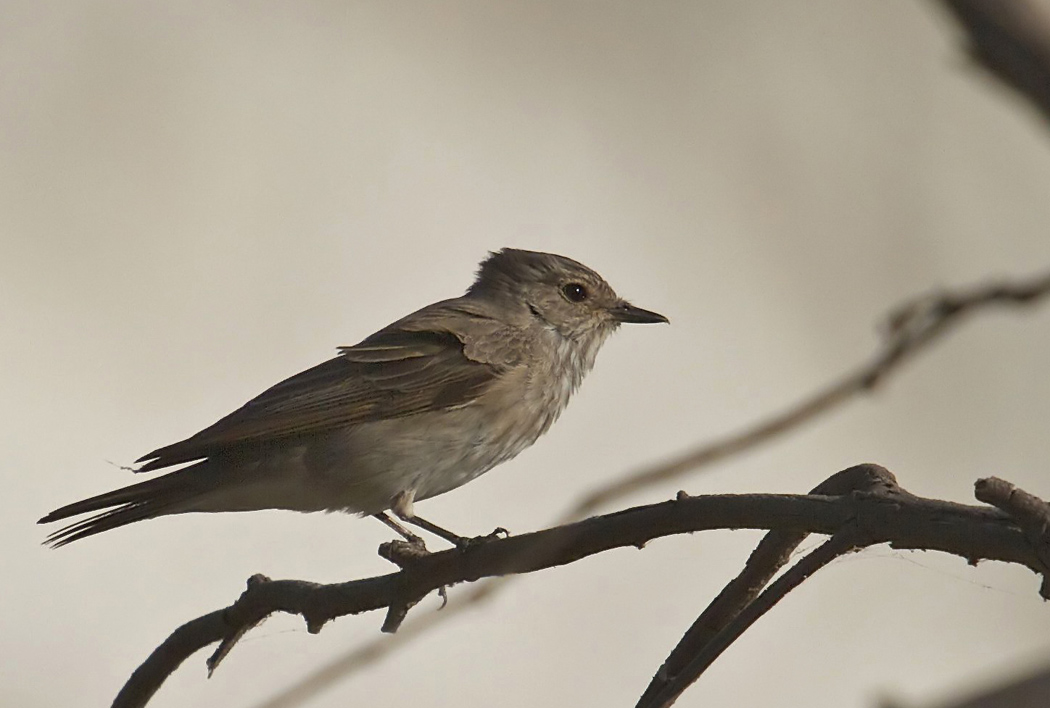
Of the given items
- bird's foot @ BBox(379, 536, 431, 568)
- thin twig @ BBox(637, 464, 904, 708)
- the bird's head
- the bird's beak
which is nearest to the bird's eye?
the bird's head

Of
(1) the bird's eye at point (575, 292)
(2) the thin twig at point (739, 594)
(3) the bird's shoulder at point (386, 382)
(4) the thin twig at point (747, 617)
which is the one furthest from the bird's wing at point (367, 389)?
(4) the thin twig at point (747, 617)

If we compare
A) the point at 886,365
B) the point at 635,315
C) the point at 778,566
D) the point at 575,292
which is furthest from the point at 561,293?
the point at 886,365

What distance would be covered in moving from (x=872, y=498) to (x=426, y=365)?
3.08 metres

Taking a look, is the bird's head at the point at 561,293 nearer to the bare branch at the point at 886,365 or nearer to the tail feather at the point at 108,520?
the tail feather at the point at 108,520

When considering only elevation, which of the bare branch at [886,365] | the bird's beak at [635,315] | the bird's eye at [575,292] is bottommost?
the bare branch at [886,365]

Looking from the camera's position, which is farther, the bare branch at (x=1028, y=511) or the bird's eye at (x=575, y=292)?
the bird's eye at (x=575, y=292)

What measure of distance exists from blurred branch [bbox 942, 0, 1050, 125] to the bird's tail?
3172 millimetres

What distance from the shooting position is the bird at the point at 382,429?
4.12m

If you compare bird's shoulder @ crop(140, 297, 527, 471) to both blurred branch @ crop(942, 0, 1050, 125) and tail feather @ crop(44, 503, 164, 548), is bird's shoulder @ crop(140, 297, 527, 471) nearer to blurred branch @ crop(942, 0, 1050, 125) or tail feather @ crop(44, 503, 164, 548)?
tail feather @ crop(44, 503, 164, 548)

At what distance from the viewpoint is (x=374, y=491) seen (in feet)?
14.3

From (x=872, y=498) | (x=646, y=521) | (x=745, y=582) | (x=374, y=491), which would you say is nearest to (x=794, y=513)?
(x=872, y=498)

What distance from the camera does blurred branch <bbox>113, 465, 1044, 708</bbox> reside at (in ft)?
5.31

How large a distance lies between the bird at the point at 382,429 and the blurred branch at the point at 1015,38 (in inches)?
137

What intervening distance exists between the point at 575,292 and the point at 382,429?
1.38 metres
